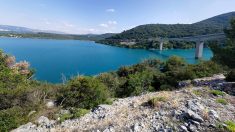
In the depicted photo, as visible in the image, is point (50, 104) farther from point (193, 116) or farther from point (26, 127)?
point (193, 116)

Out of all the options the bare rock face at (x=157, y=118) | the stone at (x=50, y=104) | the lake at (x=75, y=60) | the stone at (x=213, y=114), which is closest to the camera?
the bare rock face at (x=157, y=118)

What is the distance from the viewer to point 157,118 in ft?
29.3

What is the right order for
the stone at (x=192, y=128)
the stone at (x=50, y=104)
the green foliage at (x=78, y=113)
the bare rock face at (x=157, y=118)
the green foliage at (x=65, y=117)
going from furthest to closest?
the stone at (x=50, y=104) → the green foliage at (x=78, y=113) → the green foliage at (x=65, y=117) → the bare rock face at (x=157, y=118) → the stone at (x=192, y=128)

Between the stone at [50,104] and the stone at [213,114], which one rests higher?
the stone at [213,114]

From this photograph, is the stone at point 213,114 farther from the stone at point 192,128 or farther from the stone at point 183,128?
the stone at point 183,128

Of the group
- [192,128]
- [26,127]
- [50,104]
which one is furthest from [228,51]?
[26,127]

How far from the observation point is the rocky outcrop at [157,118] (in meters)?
8.19

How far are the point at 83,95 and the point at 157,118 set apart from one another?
5894 mm

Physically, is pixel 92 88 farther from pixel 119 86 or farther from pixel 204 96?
pixel 119 86

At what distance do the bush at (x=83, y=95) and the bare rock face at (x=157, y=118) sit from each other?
1760 millimetres

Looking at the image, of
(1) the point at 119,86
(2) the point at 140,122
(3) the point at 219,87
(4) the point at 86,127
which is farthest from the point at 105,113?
(1) the point at 119,86

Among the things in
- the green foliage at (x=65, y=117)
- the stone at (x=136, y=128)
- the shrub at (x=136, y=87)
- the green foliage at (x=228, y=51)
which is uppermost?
the green foliage at (x=228, y=51)

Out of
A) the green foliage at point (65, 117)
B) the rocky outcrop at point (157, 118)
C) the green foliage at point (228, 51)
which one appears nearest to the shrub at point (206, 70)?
the green foliage at point (228, 51)

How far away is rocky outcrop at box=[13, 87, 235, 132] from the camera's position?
26.9 feet
